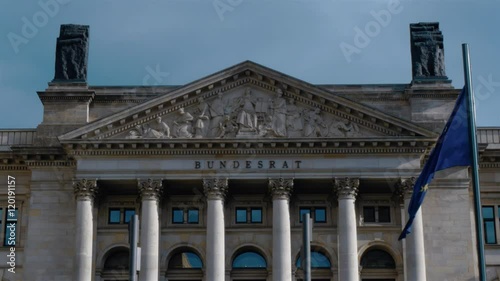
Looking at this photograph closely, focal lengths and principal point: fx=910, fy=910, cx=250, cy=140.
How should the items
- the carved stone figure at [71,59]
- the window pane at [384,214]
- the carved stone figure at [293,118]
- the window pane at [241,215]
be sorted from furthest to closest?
1. the carved stone figure at [71,59]
2. the window pane at [241,215]
3. the window pane at [384,214]
4. the carved stone figure at [293,118]

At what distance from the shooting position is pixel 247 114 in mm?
51469

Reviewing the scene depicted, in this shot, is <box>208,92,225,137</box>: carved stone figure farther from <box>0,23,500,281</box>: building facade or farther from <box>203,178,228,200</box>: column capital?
<box>203,178,228,200</box>: column capital

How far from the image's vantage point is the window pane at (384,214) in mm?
52031

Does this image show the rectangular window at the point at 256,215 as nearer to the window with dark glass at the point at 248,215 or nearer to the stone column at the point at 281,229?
the window with dark glass at the point at 248,215

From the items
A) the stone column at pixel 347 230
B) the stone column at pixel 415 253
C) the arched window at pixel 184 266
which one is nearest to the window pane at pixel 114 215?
the arched window at pixel 184 266

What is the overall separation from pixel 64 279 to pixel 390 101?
2166cm

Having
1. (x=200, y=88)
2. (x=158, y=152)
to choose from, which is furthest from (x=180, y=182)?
(x=200, y=88)

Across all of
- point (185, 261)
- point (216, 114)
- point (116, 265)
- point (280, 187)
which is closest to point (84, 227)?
point (116, 265)

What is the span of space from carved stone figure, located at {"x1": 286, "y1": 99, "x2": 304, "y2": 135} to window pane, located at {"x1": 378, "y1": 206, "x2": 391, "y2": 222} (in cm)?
668

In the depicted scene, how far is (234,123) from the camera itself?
51219 millimetres

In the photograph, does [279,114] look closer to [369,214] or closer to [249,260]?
[369,214]

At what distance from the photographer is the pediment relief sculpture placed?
51000mm

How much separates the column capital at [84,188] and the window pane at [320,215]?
41.6ft

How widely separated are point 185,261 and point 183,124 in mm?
7837
